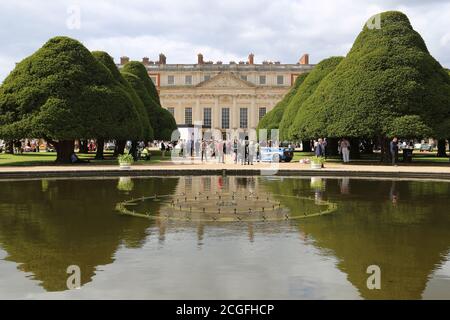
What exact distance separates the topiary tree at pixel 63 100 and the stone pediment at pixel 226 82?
73.0 metres

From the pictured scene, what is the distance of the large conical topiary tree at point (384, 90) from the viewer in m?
33.2

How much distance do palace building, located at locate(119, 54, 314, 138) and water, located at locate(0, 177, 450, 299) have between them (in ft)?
308

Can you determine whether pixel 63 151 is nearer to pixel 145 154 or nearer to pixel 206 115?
pixel 145 154

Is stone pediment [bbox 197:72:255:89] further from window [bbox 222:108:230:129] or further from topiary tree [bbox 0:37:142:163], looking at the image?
topiary tree [bbox 0:37:142:163]

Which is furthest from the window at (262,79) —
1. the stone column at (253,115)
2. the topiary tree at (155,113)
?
the topiary tree at (155,113)

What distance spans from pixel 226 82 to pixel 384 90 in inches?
3021

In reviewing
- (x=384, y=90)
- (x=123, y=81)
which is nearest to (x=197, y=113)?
(x=123, y=81)

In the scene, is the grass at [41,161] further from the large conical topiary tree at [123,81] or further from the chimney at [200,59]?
the chimney at [200,59]

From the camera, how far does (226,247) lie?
9164mm

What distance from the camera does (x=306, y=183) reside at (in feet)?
72.5

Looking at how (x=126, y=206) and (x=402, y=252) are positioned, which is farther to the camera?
(x=126, y=206)

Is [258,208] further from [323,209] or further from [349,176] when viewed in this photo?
[349,176]

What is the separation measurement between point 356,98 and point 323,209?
21.7m
